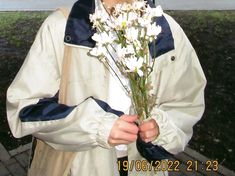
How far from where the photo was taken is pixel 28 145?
5.18 metres

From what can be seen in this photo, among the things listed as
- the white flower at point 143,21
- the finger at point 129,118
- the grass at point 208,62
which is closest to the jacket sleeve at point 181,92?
the finger at point 129,118

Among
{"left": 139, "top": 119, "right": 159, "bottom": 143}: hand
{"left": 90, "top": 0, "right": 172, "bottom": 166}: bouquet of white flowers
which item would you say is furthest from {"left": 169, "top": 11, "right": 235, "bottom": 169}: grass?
{"left": 90, "top": 0, "right": 172, "bottom": 166}: bouquet of white flowers

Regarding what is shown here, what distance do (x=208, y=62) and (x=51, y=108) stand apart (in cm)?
663

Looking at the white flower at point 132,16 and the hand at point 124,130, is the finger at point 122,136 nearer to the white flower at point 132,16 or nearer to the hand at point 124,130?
the hand at point 124,130

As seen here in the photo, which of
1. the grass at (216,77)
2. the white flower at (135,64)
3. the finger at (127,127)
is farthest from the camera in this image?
the grass at (216,77)

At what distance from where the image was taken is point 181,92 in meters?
2.13

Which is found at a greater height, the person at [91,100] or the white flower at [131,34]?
the white flower at [131,34]

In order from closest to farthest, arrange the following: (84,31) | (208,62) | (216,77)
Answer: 1. (84,31)
2. (216,77)
3. (208,62)

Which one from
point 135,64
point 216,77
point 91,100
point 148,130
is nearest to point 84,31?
point 91,100

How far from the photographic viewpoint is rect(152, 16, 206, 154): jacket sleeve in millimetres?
2084

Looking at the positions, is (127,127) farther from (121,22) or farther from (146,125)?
(121,22)

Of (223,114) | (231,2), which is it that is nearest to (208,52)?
(223,114)

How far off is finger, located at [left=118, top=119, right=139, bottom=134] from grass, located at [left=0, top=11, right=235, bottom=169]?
3.46 metres

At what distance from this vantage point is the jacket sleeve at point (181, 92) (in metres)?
2.08
